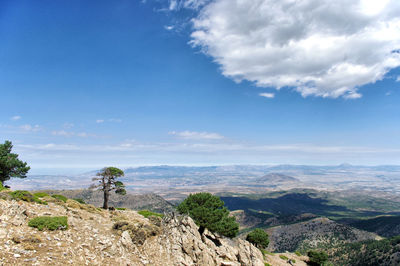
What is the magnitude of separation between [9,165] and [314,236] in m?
189

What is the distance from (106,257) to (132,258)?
3054mm

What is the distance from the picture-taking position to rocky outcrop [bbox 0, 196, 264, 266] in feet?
60.7

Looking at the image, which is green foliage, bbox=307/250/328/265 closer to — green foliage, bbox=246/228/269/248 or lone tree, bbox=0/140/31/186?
green foliage, bbox=246/228/269/248

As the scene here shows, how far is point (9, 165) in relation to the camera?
47250 millimetres

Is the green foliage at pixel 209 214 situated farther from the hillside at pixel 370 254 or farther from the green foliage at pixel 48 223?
the hillside at pixel 370 254

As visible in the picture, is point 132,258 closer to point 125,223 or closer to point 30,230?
point 125,223

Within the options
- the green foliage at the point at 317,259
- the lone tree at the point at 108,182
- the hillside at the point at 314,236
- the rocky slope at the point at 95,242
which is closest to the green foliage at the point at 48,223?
the rocky slope at the point at 95,242

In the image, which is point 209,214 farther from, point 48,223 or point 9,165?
point 9,165

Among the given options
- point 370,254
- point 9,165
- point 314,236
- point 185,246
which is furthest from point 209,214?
point 314,236

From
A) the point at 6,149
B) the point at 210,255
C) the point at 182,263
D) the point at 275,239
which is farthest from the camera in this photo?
the point at 275,239

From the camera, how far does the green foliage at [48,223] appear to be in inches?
868

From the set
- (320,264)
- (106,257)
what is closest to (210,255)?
(106,257)

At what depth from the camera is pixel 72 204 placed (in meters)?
35.9

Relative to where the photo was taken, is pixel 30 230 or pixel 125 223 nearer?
pixel 30 230
